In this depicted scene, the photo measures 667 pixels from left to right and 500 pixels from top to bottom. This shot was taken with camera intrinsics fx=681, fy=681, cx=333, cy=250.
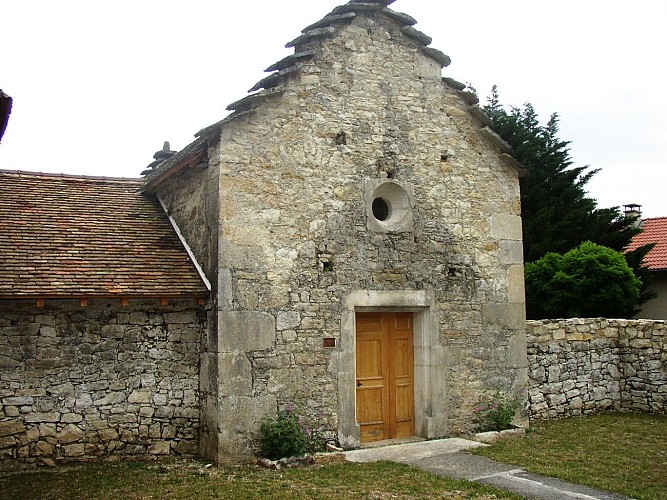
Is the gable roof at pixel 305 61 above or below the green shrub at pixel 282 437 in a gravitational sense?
above

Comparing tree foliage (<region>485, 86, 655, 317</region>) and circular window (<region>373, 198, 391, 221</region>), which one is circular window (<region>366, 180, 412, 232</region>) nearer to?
circular window (<region>373, 198, 391, 221</region>)

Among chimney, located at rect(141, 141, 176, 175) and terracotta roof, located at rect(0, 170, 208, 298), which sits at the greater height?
chimney, located at rect(141, 141, 176, 175)

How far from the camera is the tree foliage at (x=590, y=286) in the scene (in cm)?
1498

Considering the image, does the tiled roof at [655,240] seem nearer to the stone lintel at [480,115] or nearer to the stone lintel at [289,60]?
the stone lintel at [480,115]

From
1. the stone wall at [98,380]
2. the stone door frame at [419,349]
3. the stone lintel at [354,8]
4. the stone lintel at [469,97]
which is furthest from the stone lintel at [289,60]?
the stone wall at [98,380]

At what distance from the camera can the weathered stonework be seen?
8.85 metres

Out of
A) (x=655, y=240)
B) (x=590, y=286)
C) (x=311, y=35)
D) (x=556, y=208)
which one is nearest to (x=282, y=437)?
(x=311, y=35)

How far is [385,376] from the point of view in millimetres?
9961

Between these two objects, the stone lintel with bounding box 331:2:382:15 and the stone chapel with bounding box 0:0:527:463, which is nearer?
the stone chapel with bounding box 0:0:527:463

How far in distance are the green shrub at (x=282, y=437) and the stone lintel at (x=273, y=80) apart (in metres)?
4.36

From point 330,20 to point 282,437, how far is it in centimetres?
582

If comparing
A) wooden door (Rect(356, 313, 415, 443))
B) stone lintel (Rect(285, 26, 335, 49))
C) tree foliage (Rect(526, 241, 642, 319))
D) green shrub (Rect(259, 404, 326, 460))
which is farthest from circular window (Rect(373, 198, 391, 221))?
tree foliage (Rect(526, 241, 642, 319))

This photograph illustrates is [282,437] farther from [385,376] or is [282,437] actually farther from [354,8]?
[354,8]

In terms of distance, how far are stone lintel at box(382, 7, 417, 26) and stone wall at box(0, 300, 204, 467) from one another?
518 cm
